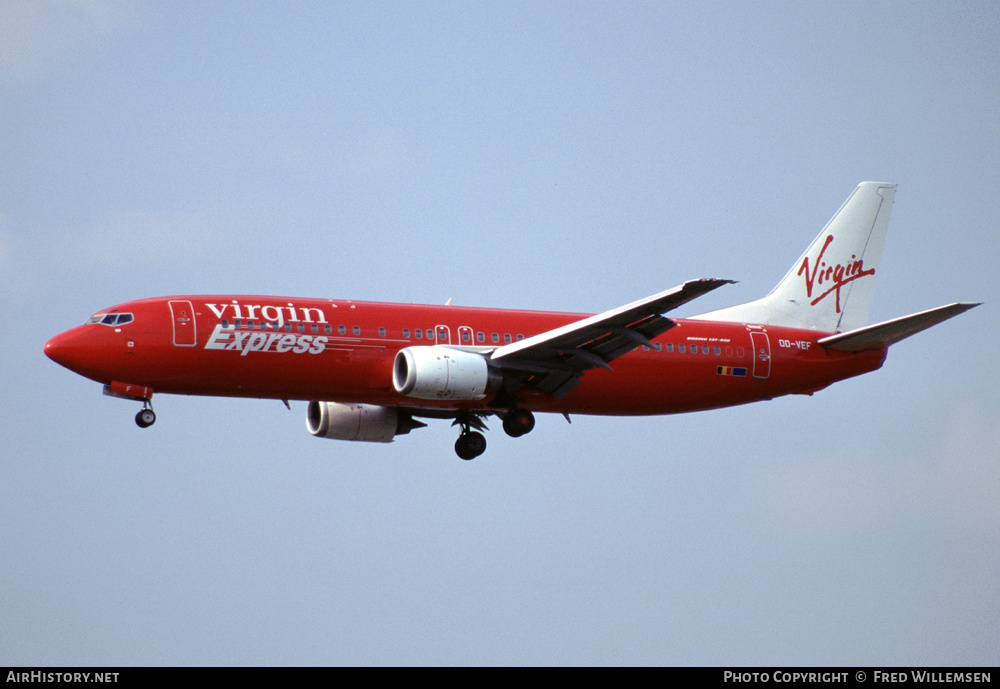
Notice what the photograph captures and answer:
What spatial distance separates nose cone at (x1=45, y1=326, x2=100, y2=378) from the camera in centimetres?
4469

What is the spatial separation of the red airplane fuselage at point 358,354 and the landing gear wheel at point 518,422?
0.36 meters

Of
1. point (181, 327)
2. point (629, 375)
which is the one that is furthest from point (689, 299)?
point (181, 327)

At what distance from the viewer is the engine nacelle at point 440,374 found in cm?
4550

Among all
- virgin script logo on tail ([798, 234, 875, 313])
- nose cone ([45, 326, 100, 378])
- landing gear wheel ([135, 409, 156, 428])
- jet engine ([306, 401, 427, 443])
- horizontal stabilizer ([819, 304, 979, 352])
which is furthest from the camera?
virgin script logo on tail ([798, 234, 875, 313])

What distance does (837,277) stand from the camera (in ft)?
186

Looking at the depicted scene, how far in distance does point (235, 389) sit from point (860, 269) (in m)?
25.0

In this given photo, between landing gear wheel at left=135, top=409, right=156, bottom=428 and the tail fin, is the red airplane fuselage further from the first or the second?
the tail fin

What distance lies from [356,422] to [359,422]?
107 mm

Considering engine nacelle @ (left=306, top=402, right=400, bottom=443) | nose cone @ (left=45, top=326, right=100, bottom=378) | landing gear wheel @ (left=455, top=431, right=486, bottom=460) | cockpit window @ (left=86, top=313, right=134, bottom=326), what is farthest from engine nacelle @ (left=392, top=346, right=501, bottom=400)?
nose cone @ (left=45, top=326, right=100, bottom=378)

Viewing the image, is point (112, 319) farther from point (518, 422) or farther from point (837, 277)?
point (837, 277)

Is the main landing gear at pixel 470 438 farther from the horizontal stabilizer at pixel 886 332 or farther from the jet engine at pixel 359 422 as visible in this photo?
the horizontal stabilizer at pixel 886 332

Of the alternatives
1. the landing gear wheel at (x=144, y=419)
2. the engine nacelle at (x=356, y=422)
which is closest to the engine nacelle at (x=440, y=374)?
the engine nacelle at (x=356, y=422)

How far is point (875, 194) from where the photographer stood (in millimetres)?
58500
